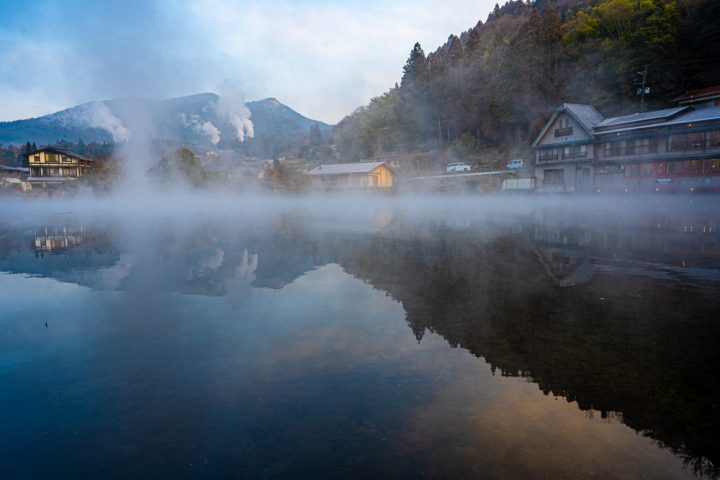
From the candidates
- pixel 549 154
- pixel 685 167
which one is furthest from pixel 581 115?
pixel 685 167

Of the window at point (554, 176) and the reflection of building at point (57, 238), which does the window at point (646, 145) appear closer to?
the window at point (554, 176)

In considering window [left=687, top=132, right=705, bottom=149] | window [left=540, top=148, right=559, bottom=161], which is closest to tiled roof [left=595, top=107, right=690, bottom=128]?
window [left=687, top=132, right=705, bottom=149]

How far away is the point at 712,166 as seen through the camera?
29.4 m

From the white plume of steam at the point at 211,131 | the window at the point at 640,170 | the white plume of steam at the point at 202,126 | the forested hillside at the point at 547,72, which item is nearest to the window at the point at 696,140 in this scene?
the window at the point at 640,170

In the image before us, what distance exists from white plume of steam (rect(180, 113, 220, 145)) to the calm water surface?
125 metres

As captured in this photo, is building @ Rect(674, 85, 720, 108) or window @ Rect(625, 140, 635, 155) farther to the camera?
window @ Rect(625, 140, 635, 155)

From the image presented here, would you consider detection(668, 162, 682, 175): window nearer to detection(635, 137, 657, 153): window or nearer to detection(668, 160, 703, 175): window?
detection(668, 160, 703, 175): window

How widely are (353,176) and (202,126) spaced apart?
377 ft

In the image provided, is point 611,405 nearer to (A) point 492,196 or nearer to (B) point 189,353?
(B) point 189,353

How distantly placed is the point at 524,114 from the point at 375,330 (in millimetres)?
45612

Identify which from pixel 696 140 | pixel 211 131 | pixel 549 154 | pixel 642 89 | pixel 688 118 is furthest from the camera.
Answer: pixel 211 131

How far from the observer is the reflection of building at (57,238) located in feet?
Result: 40.5

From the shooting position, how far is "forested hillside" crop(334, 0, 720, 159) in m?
36.5

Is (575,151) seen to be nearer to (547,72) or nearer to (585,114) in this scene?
(585,114)
